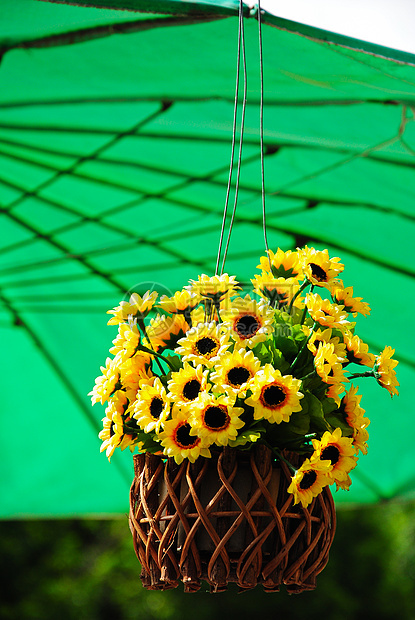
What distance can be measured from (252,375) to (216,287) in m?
0.16

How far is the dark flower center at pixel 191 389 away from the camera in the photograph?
835mm

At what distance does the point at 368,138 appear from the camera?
1355mm

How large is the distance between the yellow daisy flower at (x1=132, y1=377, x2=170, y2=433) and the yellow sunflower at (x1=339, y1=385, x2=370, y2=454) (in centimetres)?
26

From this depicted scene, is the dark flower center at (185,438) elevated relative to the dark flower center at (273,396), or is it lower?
lower

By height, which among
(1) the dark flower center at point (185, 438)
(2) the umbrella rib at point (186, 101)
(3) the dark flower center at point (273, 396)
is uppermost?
(2) the umbrella rib at point (186, 101)

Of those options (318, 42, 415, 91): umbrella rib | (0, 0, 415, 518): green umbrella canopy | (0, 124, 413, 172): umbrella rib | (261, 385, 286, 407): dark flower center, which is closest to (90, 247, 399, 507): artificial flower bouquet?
(261, 385, 286, 407): dark flower center

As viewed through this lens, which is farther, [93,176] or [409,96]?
[93,176]

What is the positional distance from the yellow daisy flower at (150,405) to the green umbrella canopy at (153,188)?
34cm

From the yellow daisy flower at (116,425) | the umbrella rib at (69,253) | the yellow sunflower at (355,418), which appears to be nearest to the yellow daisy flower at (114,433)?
the yellow daisy flower at (116,425)

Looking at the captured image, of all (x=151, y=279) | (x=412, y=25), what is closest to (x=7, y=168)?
(x=151, y=279)

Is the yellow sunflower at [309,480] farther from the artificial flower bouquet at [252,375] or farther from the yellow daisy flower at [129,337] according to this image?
the yellow daisy flower at [129,337]

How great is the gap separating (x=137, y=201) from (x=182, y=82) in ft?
1.19

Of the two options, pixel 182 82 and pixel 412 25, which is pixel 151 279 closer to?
pixel 182 82

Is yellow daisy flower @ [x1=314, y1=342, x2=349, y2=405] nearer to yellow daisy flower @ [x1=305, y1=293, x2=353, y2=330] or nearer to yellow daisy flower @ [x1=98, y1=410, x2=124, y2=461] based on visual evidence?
yellow daisy flower @ [x1=305, y1=293, x2=353, y2=330]
